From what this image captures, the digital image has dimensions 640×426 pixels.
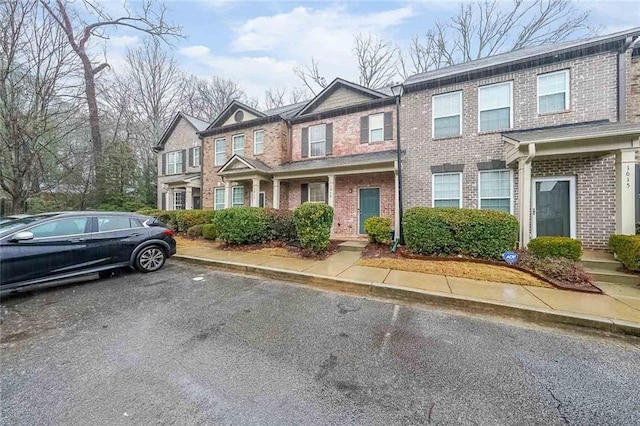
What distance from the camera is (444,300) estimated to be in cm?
430

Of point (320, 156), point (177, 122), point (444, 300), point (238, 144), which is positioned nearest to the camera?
point (444, 300)

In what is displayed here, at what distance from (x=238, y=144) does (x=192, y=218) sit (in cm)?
479

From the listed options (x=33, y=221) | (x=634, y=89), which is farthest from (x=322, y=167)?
(x=634, y=89)

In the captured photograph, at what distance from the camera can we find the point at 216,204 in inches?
569

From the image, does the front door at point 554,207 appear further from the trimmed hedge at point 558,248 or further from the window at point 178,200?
the window at point 178,200

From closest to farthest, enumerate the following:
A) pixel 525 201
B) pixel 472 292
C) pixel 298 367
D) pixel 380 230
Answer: pixel 298 367 → pixel 472 292 → pixel 525 201 → pixel 380 230

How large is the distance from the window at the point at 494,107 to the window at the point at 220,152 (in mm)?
12496

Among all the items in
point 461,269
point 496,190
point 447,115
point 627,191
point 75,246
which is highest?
point 447,115

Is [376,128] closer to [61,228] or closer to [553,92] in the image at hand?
[553,92]

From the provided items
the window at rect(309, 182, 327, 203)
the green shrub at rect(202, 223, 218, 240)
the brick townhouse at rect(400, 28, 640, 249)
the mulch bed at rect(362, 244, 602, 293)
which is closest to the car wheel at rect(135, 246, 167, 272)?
the green shrub at rect(202, 223, 218, 240)

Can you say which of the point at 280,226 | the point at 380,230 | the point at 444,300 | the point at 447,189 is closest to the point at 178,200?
the point at 280,226

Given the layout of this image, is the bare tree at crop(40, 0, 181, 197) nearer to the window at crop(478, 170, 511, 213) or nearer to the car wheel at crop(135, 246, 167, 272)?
the car wheel at crop(135, 246, 167, 272)

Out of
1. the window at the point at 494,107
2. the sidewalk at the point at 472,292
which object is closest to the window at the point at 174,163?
the sidewalk at the point at 472,292

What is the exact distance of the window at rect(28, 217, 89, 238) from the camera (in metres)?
4.69
